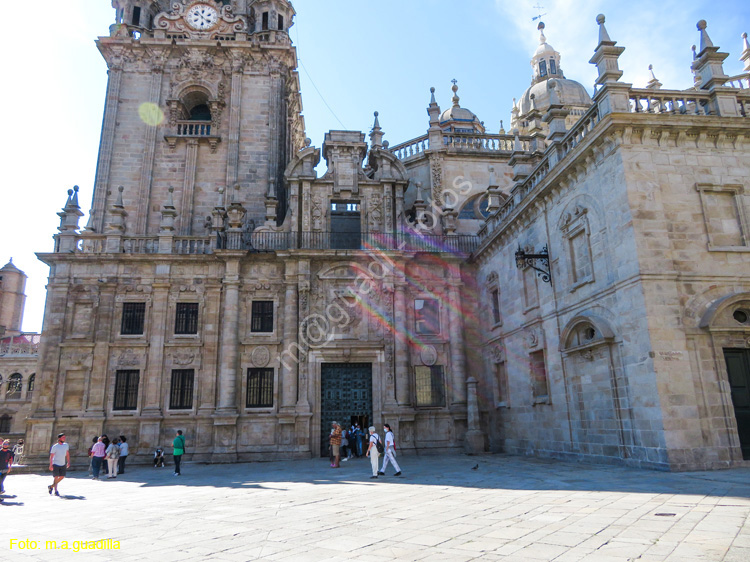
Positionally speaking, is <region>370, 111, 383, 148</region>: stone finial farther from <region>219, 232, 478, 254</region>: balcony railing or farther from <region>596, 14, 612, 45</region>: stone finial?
<region>596, 14, 612, 45</region>: stone finial

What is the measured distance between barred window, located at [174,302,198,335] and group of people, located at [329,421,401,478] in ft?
27.8

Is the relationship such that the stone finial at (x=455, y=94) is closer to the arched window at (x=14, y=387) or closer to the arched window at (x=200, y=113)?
the arched window at (x=200, y=113)

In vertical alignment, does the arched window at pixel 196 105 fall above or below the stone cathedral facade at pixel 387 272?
above

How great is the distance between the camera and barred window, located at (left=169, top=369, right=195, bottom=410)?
910 inches

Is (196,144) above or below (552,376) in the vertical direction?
above

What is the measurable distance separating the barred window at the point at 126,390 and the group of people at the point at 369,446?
9493mm

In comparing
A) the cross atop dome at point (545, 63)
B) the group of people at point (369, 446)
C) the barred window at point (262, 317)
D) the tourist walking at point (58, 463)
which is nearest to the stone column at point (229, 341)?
the barred window at point (262, 317)

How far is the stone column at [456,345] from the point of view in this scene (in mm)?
23781

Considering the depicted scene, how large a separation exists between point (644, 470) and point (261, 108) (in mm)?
25447

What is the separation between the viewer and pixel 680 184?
13.5 m

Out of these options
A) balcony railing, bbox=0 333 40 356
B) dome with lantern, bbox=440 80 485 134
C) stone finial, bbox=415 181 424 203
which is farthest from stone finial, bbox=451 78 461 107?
balcony railing, bbox=0 333 40 356

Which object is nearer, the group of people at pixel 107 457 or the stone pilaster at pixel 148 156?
the group of people at pixel 107 457

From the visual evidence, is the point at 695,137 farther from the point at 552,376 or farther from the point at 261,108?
the point at 261,108

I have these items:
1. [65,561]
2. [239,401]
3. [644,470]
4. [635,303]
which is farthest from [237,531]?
[239,401]
